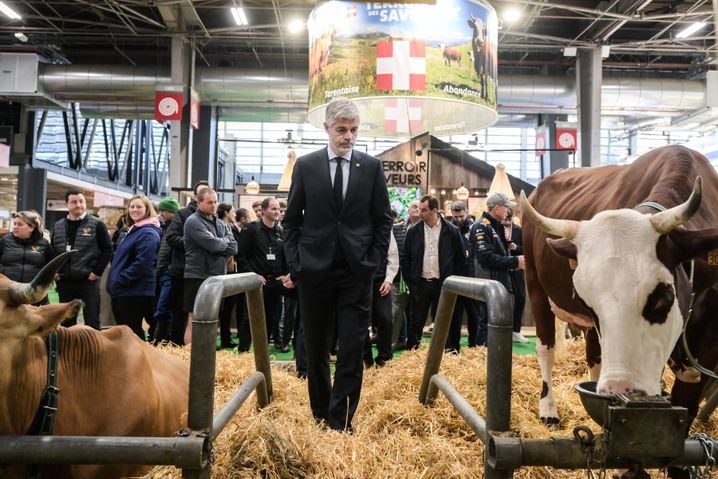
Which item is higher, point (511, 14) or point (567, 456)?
point (511, 14)

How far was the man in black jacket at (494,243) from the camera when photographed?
5.83 meters

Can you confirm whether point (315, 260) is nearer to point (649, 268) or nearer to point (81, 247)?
point (649, 268)

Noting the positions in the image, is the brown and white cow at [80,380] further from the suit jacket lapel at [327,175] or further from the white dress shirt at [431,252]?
the white dress shirt at [431,252]

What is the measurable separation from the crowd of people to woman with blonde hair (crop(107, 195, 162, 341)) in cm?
1

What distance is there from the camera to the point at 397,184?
11.6m

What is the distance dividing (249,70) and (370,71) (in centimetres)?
832

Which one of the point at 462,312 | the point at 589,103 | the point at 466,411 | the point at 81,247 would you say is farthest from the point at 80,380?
the point at 589,103

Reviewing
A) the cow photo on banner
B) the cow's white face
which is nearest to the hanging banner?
the cow photo on banner

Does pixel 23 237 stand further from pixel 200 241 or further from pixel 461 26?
pixel 461 26

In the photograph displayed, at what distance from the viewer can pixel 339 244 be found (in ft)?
9.64

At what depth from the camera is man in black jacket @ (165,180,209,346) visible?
5771 millimetres

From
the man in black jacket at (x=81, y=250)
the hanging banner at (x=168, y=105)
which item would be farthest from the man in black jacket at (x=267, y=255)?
the hanging banner at (x=168, y=105)

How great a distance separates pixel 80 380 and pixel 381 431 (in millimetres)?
1596

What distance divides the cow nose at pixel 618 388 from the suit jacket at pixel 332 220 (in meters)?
1.45
